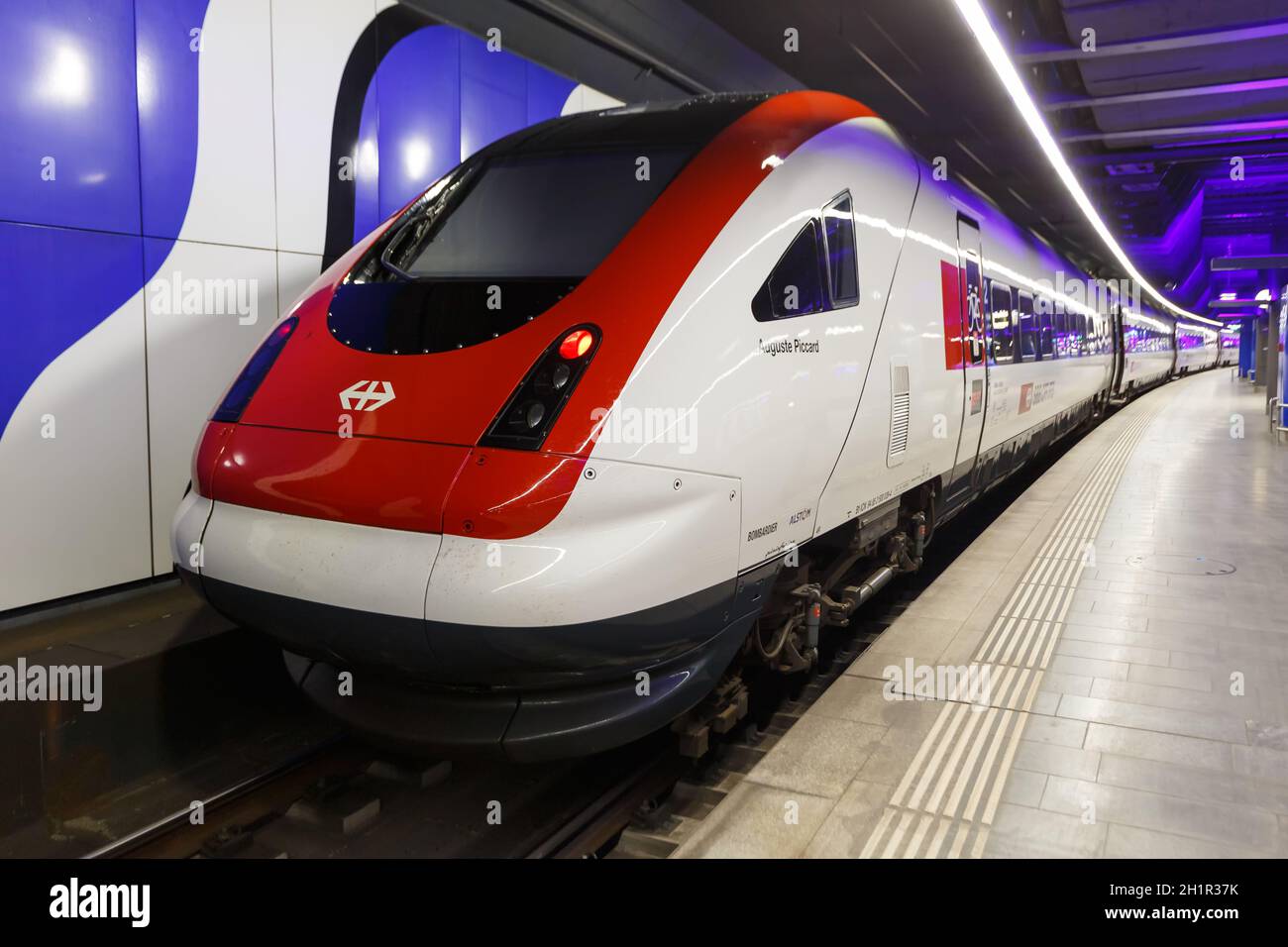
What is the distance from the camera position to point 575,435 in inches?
101

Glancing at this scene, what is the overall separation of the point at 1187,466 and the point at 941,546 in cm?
515

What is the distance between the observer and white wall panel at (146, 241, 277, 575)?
5.01 metres

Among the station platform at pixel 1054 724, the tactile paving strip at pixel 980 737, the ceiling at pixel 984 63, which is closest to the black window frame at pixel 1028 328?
the ceiling at pixel 984 63

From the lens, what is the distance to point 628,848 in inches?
112

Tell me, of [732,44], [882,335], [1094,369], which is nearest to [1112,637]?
[882,335]

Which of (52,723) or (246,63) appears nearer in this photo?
(52,723)

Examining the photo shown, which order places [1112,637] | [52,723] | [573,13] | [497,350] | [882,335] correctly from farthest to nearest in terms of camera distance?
[573,13], [1112,637], [882,335], [52,723], [497,350]

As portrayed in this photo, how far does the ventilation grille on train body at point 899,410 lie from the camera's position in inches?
158

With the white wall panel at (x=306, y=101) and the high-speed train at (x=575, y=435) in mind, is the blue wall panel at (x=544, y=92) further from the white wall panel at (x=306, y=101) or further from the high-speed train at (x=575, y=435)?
the high-speed train at (x=575, y=435)

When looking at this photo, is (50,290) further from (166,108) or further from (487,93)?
(487,93)

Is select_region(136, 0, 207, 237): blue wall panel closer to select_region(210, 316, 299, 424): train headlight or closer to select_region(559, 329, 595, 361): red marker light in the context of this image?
select_region(210, 316, 299, 424): train headlight

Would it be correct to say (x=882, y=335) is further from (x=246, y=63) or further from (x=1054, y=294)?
(x=1054, y=294)

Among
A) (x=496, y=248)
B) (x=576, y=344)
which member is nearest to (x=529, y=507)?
(x=576, y=344)

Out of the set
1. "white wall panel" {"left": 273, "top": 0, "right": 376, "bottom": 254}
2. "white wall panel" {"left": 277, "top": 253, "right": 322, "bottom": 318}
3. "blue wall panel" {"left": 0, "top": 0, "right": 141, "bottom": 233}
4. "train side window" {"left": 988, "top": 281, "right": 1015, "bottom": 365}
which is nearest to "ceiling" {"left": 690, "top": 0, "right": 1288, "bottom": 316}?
"train side window" {"left": 988, "top": 281, "right": 1015, "bottom": 365}
